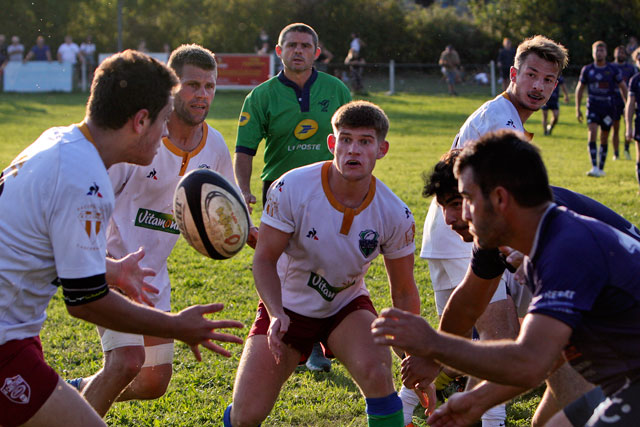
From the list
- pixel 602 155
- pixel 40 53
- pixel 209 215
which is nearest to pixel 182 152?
pixel 209 215

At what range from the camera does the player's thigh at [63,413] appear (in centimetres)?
324

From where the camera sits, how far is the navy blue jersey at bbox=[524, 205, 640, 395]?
9.35ft

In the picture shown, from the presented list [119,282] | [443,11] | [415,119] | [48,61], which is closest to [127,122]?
[119,282]

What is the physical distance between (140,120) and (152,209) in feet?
5.35

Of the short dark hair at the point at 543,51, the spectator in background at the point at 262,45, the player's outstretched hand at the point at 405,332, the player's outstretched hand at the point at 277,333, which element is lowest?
the player's outstretched hand at the point at 277,333

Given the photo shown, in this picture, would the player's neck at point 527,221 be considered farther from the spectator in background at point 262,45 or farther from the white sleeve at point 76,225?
the spectator in background at point 262,45

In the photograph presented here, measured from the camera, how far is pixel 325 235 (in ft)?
14.7

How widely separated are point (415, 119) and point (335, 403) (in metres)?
20.6

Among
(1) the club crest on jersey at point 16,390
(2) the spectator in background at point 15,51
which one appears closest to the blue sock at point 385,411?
(1) the club crest on jersey at point 16,390

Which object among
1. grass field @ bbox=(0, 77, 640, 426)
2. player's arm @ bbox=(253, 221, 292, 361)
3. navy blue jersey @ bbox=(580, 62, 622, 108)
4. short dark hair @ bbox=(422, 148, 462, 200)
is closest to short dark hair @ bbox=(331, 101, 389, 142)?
short dark hair @ bbox=(422, 148, 462, 200)

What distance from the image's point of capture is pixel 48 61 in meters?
31.4

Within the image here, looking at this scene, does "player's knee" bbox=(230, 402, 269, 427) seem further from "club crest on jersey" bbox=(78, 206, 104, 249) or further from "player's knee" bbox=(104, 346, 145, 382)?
"club crest on jersey" bbox=(78, 206, 104, 249)

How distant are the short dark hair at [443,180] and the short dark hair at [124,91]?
153 cm

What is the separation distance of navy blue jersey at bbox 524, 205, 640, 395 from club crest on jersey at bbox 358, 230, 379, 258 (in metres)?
1.47
